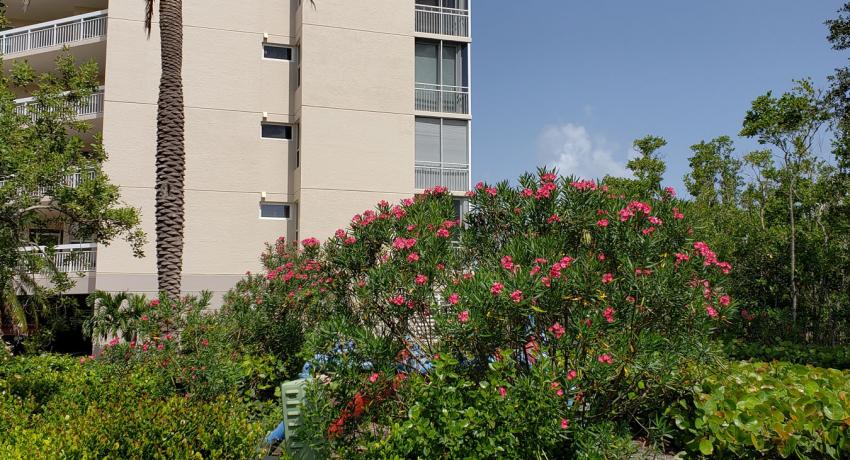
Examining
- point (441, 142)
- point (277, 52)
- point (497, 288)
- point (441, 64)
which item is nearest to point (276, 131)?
point (277, 52)

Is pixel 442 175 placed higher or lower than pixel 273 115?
lower

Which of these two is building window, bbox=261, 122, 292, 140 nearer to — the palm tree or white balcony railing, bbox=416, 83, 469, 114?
white balcony railing, bbox=416, 83, 469, 114

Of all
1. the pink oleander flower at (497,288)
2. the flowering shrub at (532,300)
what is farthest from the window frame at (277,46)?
the pink oleander flower at (497,288)

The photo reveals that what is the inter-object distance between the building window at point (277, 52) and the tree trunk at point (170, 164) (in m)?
8.46

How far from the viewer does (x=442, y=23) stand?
21.9 metres

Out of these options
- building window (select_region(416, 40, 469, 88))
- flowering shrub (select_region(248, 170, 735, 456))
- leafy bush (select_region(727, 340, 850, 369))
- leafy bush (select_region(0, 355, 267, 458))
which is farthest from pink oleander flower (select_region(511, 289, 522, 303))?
building window (select_region(416, 40, 469, 88))

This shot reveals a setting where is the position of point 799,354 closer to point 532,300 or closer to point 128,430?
point 532,300

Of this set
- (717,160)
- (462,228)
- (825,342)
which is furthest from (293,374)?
(717,160)

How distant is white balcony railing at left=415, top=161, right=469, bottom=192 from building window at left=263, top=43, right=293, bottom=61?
217 inches

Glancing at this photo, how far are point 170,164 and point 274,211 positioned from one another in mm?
8764

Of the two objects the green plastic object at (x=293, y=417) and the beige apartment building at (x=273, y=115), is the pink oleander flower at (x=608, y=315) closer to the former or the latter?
the green plastic object at (x=293, y=417)

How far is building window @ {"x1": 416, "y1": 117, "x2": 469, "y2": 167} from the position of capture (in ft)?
69.8

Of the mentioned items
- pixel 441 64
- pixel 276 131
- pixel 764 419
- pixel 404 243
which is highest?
pixel 441 64

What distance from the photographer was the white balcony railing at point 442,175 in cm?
2111
